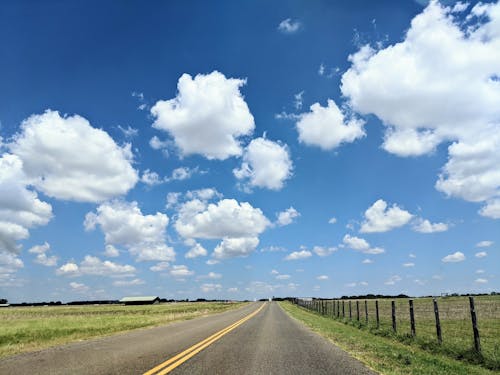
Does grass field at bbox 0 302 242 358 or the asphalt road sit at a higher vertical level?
the asphalt road

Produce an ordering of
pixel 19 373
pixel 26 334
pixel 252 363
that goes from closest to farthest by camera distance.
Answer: pixel 19 373 < pixel 252 363 < pixel 26 334

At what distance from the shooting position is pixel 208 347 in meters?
13.2

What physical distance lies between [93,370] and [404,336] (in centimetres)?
1380

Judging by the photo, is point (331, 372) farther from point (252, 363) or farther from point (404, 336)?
point (404, 336)

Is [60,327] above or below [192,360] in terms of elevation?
below

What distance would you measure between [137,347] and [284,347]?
481cm

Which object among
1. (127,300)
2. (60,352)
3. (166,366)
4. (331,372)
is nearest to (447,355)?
(331,372)

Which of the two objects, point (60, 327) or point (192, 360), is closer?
point (192, 360)

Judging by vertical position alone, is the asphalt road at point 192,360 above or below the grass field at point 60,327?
above

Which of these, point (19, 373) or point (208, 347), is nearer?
point (19, 373)

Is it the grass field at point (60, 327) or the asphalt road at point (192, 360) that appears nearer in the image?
the asphalt road at point (192, 360)

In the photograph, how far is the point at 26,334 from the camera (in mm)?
21797

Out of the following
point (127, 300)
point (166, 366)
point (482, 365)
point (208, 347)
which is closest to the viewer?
point (166, 366)

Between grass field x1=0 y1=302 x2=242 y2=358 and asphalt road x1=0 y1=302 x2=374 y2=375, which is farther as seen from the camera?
grass field x1=0 y1=302 x2=242 y2=358
